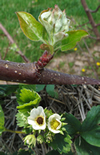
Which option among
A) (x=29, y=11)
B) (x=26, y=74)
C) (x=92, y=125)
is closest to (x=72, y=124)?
(x=92, y=125)

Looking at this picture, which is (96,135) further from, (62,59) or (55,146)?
(62,59)


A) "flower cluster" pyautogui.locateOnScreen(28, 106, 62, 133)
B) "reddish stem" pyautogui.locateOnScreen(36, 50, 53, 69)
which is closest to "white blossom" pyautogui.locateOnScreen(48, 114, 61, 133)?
"flower cluster" pyautogui.locateOnScreen(28, 106, 62, 133)

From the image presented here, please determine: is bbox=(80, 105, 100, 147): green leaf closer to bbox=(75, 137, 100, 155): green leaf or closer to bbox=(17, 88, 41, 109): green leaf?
bbox=(75, 137, 100, 155): green leaf

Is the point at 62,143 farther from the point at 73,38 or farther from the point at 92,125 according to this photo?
the point at 73,38

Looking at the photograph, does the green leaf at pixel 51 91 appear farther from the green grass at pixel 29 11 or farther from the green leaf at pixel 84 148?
the green grass at pixel 29 11

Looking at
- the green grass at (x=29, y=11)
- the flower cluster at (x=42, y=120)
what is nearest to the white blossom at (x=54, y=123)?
the flower cluster at (x=42, y=120)
